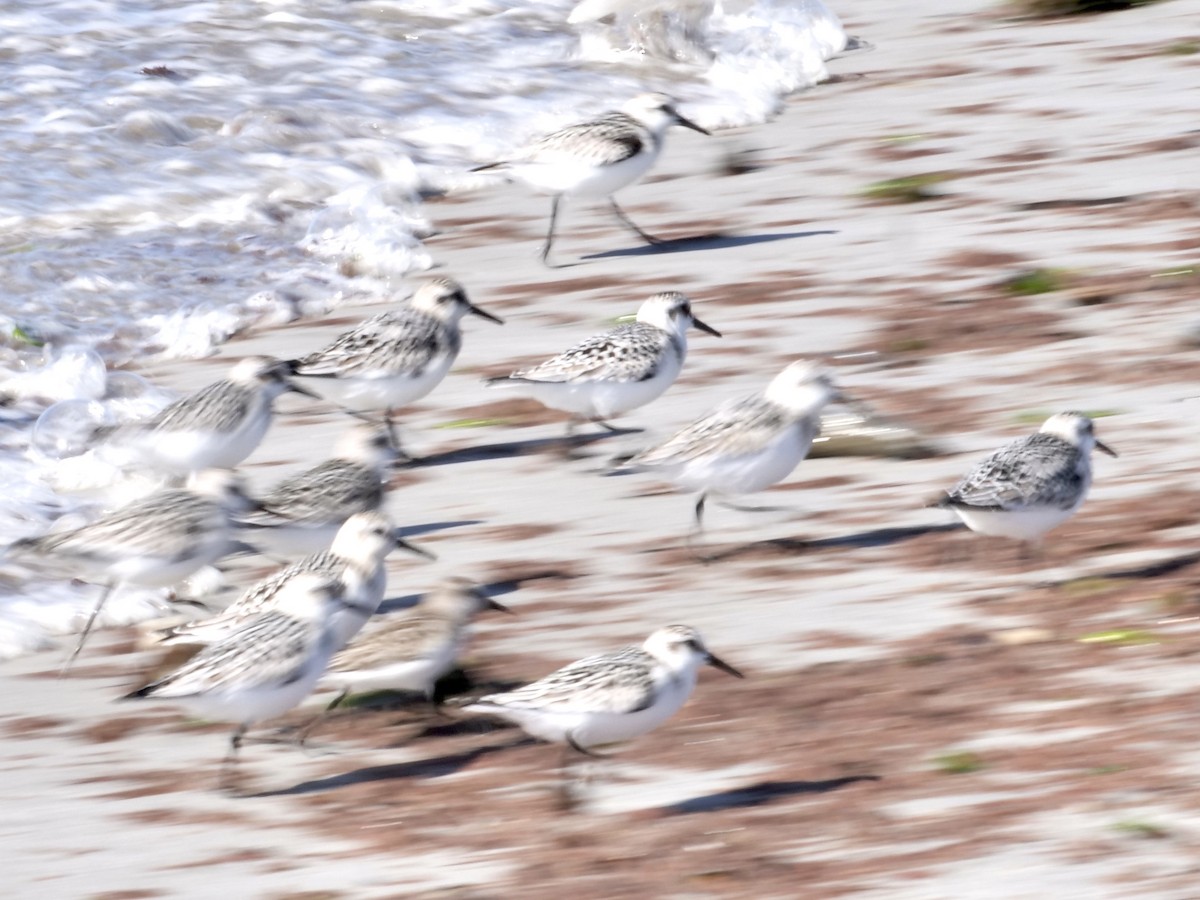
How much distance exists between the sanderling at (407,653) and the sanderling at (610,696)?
44 cm

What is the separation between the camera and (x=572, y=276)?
380 inches

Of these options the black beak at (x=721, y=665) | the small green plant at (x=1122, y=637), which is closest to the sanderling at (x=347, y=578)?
the black beak at (x=721, y=665)

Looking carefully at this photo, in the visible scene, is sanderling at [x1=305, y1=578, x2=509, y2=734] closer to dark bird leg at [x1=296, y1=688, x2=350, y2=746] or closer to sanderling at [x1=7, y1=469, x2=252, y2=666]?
dark bird leg at [x1=296, y1=688, x2=350, y2=746]

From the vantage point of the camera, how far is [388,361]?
7.66 m

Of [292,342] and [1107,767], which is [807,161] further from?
[1107,767]

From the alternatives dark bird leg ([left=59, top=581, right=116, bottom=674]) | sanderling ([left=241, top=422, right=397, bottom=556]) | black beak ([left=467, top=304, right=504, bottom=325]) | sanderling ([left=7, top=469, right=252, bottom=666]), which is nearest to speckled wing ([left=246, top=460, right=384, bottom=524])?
sanderling ([left=241, top=422, right=397, bottom=556])

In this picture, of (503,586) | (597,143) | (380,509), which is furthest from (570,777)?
(597,143)

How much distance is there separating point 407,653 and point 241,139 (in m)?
7.48

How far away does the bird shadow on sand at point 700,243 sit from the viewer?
9.80m

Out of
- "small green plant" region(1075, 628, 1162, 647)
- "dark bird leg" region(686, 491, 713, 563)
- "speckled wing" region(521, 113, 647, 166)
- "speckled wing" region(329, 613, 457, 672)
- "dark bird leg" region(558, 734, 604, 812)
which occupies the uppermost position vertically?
"speckled wing" region(521, 113, 647, 166)

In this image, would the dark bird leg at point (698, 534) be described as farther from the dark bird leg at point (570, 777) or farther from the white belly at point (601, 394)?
the dark bird leg at point (570, 777)

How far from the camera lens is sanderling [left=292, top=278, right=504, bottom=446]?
763cm

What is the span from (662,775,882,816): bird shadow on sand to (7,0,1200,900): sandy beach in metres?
0.01

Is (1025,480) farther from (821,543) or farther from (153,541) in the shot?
(153,541)
